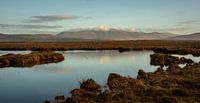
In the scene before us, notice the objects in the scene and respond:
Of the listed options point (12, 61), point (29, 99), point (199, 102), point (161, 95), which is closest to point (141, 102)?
point (161, 95)

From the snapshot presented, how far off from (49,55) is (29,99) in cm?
3590

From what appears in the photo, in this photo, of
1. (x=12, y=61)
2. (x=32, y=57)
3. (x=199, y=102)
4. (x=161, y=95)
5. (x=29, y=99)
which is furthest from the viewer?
(x=32, y=57)

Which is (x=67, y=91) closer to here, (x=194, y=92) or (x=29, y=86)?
(x=29, y=86)

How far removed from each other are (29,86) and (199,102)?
15604 millimetres

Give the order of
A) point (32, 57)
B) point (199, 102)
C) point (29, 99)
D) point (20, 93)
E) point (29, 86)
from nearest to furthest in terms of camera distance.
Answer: point (199, 102)
point (29, 99)
point (20, 93)
point (29, 86)
point (32, 57)

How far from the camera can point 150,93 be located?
18.4 meters

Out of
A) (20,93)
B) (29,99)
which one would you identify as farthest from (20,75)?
(29,99)

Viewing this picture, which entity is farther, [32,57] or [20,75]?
[32,57]

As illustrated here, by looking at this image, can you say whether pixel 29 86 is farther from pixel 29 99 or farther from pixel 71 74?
pixel 71 74

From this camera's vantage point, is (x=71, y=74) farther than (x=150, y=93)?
Yes

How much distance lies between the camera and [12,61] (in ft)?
157

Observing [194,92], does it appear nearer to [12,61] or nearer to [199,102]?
[199,102]

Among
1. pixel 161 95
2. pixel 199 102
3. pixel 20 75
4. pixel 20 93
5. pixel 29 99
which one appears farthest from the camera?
pixel 20 75

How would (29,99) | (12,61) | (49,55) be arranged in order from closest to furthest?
(29,99), (12,61), (49,55)
